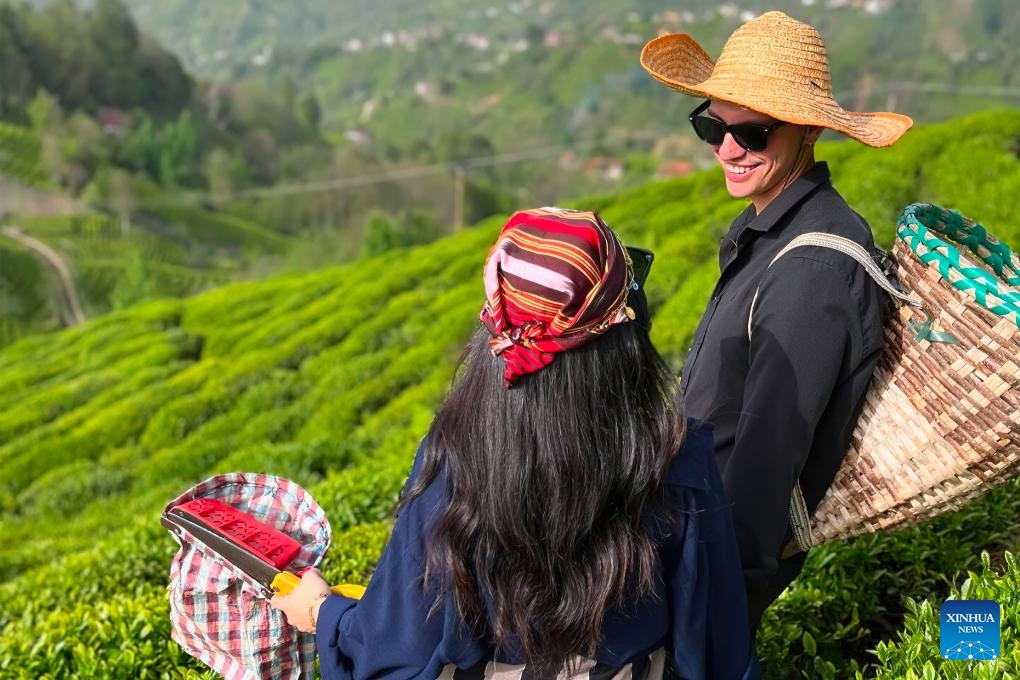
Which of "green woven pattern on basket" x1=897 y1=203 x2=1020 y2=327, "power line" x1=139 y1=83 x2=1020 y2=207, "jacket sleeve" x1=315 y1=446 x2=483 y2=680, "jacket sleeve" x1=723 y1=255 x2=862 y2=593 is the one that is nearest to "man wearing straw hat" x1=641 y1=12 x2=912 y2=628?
"jacket sleeve" x1=723 y1=255 x2=862 y2=593

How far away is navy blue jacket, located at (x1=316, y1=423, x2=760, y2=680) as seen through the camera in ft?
4.99

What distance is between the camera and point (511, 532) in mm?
1495

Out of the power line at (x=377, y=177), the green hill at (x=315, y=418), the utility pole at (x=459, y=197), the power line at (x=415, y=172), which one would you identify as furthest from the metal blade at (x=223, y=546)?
the power line at (x=377, y=177)

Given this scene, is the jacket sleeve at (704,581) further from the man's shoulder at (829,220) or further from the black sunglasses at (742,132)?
the black sunglasses at (742,132)

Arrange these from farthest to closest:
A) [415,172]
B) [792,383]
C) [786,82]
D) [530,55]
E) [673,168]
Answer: [530,55]
[415,172]
[673,168]
[786,82]
[792,383]

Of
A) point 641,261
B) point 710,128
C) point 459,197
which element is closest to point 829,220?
point 710,128

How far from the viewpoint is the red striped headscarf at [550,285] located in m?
1.40

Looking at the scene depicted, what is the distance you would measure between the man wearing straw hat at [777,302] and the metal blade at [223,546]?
0.91 meters

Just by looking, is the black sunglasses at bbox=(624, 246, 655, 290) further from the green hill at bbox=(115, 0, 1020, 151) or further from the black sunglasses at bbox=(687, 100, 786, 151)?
the green hill at bbox=(115, 0, 1020, 151)

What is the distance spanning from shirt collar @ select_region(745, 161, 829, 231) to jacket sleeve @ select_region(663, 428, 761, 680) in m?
0.67

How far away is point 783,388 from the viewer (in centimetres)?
182

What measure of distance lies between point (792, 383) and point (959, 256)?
14.6 inches

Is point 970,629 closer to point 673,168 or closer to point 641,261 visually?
point 641,261

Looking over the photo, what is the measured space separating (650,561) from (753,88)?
1.12m
